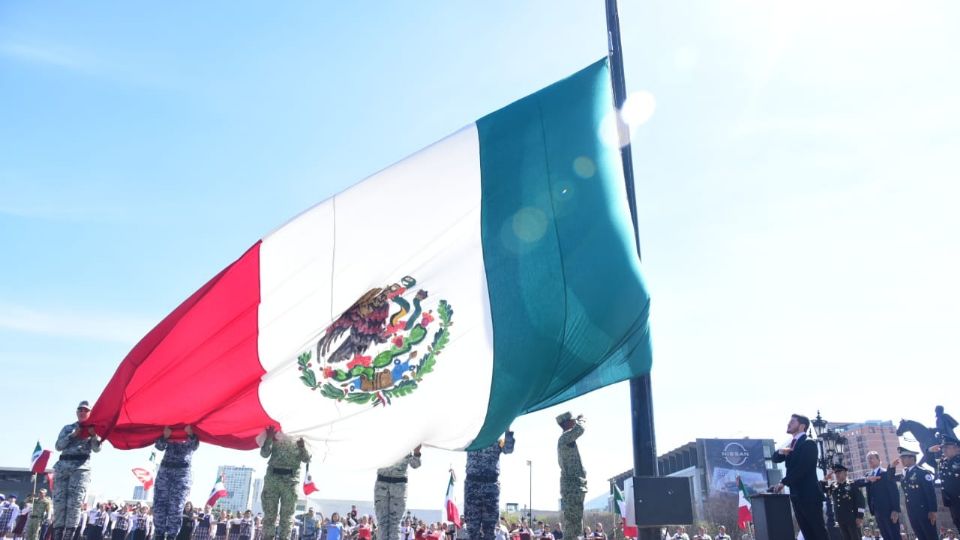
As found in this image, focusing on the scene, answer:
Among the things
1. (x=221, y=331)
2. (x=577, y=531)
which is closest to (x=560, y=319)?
(x=577, y=531)

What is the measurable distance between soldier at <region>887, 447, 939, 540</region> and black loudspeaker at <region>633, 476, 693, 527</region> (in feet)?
18.7

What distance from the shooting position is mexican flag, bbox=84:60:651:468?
675 centimetres

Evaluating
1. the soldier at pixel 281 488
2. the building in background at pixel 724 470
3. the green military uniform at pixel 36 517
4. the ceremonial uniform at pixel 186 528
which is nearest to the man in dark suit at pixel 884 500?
the soldier at pixel 281 488

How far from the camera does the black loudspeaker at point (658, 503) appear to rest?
6.72m

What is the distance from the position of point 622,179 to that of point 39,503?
12.3 metres

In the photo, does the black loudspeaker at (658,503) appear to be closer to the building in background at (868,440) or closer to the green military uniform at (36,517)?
the green military uniform at (36,517)

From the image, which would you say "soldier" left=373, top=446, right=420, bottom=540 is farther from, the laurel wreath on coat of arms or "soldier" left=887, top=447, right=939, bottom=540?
"soldier" left=887, top=447, right=939, bottom=540

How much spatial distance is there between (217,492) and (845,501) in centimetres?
2382

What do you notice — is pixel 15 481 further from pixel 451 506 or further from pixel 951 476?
pixel 951 476

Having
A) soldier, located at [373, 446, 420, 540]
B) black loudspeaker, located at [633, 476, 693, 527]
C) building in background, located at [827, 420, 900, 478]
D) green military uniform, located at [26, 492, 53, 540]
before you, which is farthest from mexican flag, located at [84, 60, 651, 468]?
building in background, located at [827, 420, 900, 478]

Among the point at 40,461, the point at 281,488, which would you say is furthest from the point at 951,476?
the point at 40,461

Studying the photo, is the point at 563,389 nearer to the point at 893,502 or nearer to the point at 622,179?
the point at 622,179

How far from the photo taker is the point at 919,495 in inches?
404

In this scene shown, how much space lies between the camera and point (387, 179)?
742 centimetres
